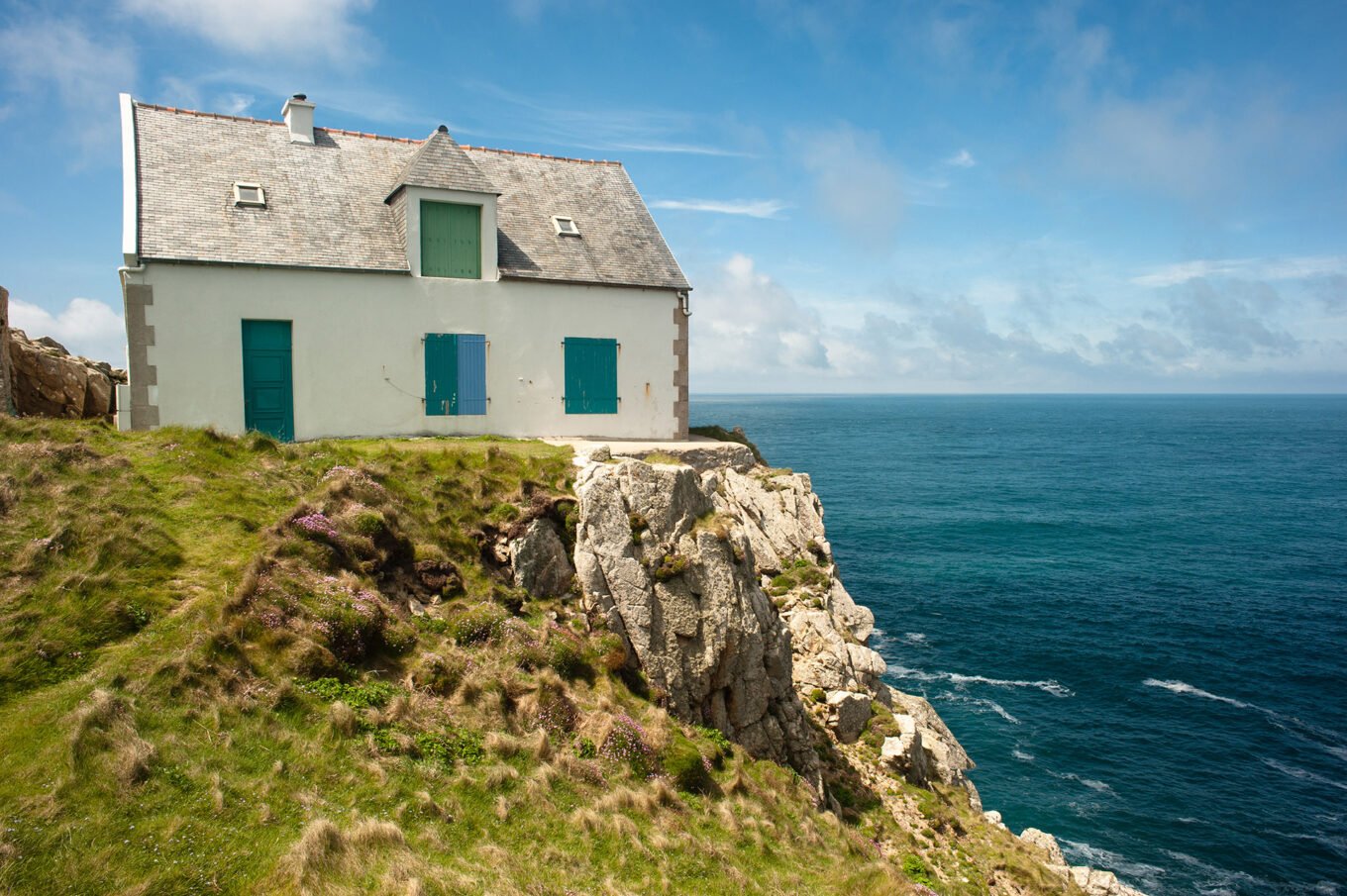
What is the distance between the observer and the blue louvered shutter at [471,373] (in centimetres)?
2583

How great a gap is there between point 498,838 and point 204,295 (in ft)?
59.7

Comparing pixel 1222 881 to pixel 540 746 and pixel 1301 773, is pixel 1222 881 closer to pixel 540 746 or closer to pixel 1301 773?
pixel 1301 773

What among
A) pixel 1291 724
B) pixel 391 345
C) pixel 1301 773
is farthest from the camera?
pixel 1291 724

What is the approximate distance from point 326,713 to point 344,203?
62.7 feet

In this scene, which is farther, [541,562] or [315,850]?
[541,562]

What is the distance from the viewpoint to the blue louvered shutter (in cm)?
2583

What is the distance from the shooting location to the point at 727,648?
61.7 feet

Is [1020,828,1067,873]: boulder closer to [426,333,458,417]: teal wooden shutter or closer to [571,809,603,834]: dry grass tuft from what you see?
[571,809,603,834]: dry grass tuft

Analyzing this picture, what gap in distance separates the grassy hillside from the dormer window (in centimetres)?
920

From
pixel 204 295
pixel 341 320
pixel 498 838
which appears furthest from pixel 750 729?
pixel 204 295

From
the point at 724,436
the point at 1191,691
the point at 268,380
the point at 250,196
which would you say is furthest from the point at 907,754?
the point at 250,196

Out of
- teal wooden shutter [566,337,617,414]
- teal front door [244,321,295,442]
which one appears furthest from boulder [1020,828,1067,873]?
teal front door [244,321,295,442]

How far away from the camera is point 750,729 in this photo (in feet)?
62.9

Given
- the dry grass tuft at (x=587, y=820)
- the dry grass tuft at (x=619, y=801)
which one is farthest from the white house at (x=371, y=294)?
the dry grass tuft at (x=587, y=820)
